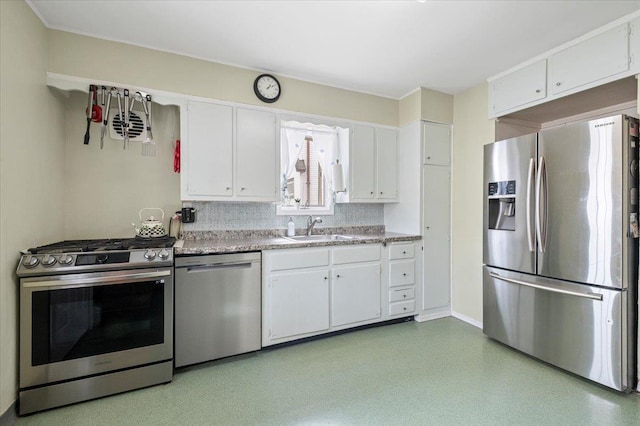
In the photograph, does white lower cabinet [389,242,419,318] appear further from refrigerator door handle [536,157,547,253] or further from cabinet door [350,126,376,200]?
refrigerator door handle [536,157,547,253]

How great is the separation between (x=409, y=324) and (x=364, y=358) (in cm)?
103

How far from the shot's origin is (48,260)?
195 cm

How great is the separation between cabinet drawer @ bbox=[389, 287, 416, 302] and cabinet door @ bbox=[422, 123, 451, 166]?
58.9 inches

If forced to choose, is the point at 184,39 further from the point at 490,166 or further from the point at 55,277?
the point at 490,166

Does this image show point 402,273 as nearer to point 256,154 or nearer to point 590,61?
point 256,154

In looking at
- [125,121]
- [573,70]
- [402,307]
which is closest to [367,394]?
[402,307]

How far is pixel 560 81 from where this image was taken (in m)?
2.60

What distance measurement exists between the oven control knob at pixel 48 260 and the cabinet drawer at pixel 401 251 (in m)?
2.87

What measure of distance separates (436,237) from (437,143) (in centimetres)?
112

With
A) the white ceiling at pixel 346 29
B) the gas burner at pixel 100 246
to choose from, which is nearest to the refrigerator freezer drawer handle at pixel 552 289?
the white ceiling at pixel 346 29

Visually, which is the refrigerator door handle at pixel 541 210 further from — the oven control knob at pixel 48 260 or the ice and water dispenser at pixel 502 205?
the oven control knob at pixel 48 260

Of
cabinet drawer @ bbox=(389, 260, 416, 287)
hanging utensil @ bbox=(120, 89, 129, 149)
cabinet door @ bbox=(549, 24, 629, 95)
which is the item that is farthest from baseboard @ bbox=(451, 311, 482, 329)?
hanging utensil @ bbox=(120, 89, 129, 149)

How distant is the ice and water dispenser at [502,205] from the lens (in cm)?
276

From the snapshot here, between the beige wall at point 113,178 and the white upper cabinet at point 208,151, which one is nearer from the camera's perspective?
the beige wall at point 113,178
